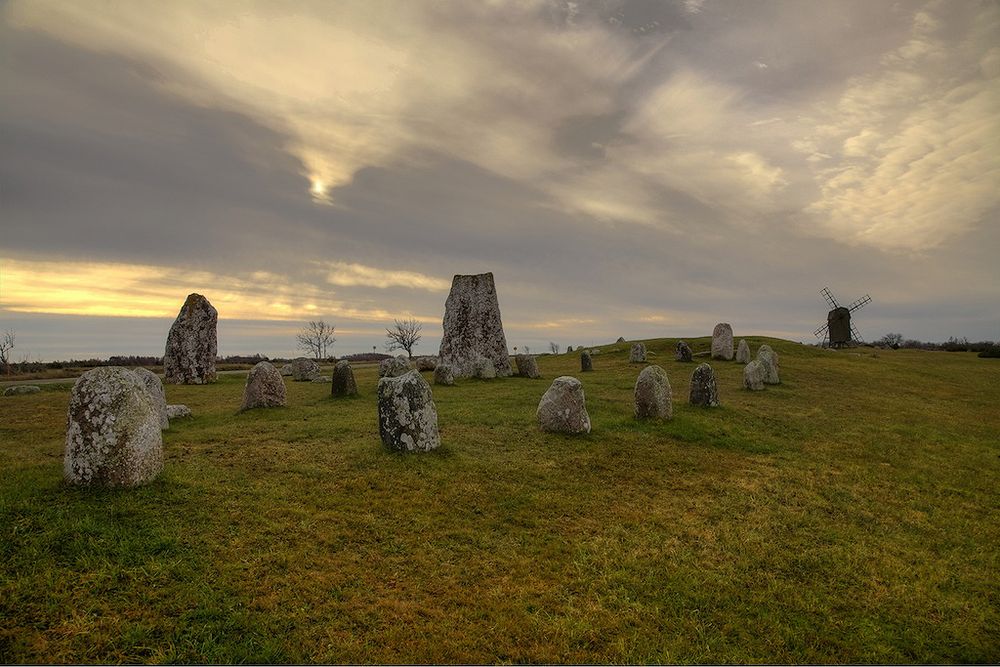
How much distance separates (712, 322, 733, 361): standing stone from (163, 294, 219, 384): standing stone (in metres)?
36.7

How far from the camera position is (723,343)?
3897 cm

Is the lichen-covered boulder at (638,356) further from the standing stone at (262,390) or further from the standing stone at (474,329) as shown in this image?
the standing stone at (262,390)

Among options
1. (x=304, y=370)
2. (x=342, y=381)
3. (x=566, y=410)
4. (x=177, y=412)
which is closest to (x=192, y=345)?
(x=304, y=370)

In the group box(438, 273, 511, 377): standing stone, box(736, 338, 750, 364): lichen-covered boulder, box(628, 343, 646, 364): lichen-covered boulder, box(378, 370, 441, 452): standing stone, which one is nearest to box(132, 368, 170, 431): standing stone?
box(378, 370, 441, 452): standing stone

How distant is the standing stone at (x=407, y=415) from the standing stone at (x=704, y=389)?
12.0 meters

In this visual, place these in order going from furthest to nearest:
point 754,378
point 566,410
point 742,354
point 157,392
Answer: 1. point 742,354
2. point 754,378
3. point 157,392
4. point 566,410

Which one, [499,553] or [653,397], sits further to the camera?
[653,397]

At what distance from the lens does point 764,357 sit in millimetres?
27766

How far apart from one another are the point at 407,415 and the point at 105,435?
5677 millimetres

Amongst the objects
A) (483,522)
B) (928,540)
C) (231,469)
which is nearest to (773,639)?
(483,522)

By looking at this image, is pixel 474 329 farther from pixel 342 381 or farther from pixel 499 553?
pixel 499 553

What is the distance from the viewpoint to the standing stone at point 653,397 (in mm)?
16672

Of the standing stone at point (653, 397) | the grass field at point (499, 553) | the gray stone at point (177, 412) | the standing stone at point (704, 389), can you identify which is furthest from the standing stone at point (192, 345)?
the standing stone at point (704, 389)

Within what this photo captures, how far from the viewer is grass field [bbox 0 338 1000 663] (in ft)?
18.9
